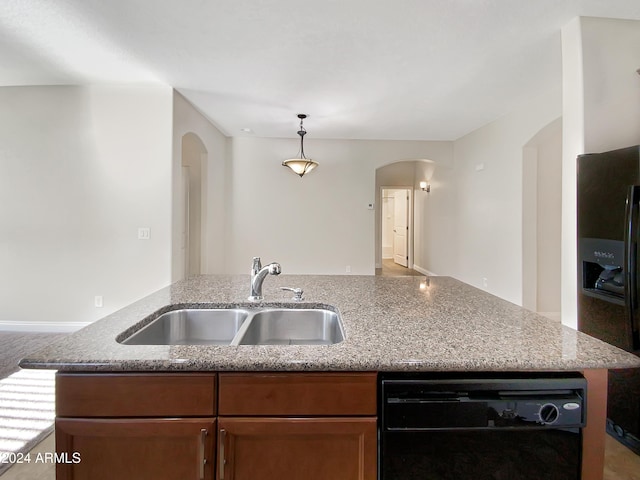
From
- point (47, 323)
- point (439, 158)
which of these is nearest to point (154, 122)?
point (47, 323)

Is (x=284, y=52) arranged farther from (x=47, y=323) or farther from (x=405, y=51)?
(x=47, y=323)

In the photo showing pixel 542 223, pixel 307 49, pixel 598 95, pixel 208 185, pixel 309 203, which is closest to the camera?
pixel 598 95

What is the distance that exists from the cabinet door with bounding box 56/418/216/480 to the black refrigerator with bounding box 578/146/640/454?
2020 mm

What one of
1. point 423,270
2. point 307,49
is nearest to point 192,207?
point 307,49

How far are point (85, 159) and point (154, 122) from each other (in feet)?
2.73

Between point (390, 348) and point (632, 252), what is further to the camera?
point (632, 252)

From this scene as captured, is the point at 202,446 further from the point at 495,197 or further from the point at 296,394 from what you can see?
the point at 495,197

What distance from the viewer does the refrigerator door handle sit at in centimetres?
157

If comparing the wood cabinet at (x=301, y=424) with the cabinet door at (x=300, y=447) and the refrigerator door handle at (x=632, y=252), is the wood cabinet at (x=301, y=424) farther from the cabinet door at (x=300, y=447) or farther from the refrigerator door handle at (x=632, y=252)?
the refrigerator door handle at (x=632, y=252)

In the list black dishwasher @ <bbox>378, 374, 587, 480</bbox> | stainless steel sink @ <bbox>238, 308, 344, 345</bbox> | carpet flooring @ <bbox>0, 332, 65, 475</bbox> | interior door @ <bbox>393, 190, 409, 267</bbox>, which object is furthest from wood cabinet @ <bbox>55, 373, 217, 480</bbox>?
interior door @ <bbox>393, 190, 409, 267</bbox>

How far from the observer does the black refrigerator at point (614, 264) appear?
5.23 feet

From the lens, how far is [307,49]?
2596 mm

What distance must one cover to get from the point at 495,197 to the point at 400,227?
184 inches

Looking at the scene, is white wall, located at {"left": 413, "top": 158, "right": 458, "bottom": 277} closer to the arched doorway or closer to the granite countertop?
the arched doorway
